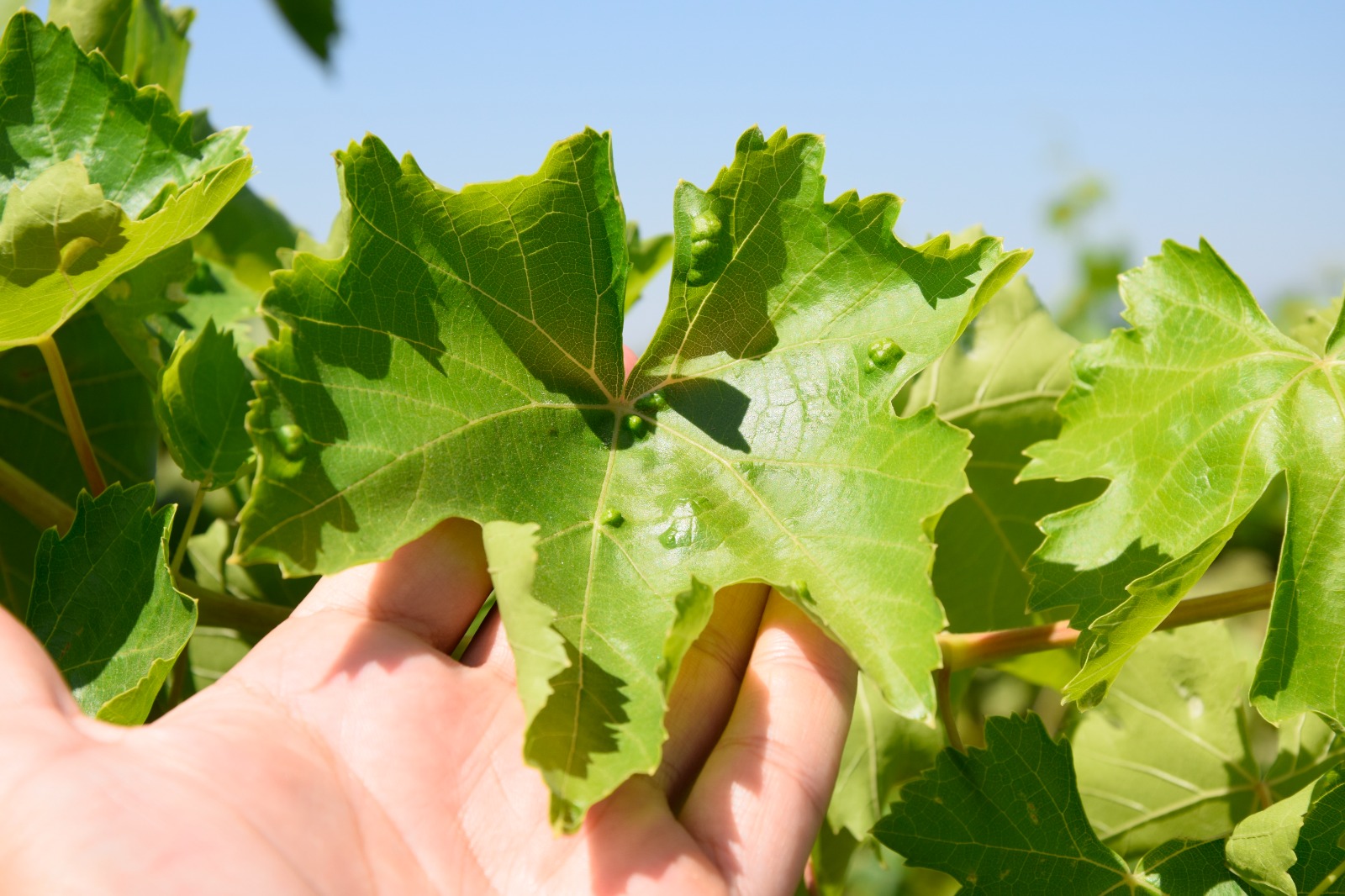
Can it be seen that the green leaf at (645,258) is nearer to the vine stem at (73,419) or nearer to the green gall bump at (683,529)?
the green gall bump at (683,529)

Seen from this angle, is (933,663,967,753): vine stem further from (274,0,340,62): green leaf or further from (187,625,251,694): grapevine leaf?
(274,0,340,62): green leaf

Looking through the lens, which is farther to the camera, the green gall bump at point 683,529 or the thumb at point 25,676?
the green gall bump at point 683,529

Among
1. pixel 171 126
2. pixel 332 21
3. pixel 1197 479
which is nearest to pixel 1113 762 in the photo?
pixel 1197 479

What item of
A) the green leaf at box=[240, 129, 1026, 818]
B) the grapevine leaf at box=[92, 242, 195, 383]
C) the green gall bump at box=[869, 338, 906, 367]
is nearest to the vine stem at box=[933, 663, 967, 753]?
the green leaf at box=[240, 129, 1026, 818]

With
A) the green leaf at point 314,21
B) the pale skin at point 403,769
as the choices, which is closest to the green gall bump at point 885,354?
the pale skin at point 403,769

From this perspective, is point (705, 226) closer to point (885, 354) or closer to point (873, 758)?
point (885, 354)
